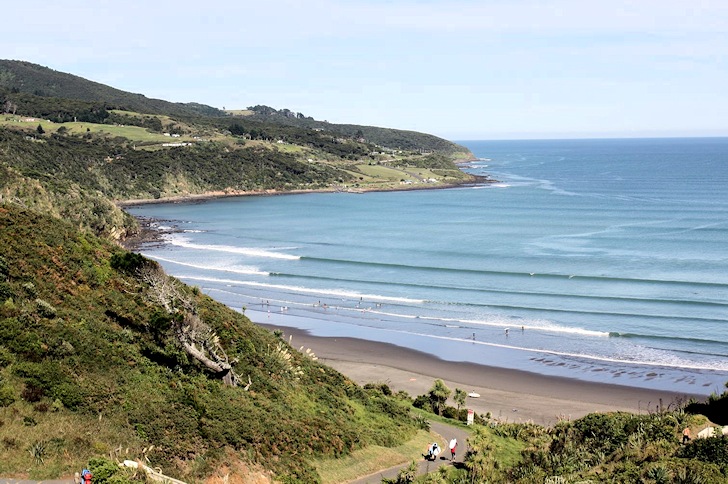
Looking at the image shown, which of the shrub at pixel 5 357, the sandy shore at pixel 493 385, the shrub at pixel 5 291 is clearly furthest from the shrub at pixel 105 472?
the sandy shore at pixel 493 385

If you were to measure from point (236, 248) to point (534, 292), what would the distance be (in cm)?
3975

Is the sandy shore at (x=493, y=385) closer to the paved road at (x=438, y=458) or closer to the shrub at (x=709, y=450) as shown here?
the paved road at (x=438, y=458)

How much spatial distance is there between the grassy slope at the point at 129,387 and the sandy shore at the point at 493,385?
9510mm

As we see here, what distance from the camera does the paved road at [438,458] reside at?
22.7 metres

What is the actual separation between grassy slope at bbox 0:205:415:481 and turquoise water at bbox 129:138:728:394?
19963mm

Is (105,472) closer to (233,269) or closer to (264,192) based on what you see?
(233,269)

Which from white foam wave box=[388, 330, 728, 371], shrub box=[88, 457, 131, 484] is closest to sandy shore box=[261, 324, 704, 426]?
white foam wave box=[388, 330, 728, 371]

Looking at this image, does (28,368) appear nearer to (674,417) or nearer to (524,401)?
(674,417)

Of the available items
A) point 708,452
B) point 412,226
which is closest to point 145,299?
point 708,452

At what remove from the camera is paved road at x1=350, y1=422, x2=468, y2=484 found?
22.7 metres

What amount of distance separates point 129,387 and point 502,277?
163 ft

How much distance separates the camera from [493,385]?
4122 cm

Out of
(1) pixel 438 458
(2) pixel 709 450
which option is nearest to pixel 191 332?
(1) pixel 438 458

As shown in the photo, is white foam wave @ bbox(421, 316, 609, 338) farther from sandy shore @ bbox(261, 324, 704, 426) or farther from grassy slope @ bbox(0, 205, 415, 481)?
grassy slope @ bbox(0, 205, 415, 481)
